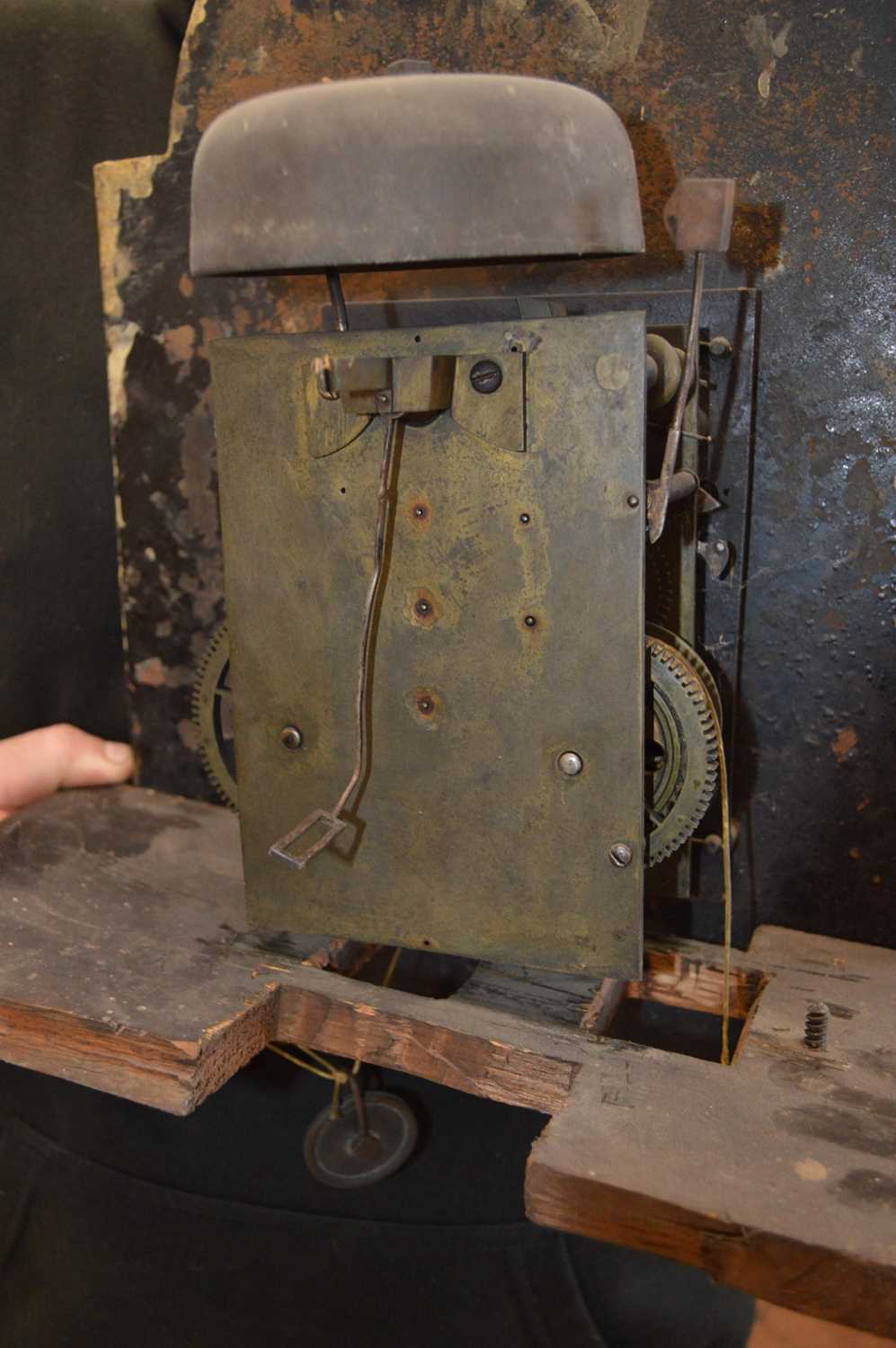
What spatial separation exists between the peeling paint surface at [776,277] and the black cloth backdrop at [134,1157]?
260 millimetres

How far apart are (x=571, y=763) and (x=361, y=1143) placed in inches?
29.1

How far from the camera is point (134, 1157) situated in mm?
1694

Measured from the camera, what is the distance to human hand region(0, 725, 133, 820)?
1659 mm

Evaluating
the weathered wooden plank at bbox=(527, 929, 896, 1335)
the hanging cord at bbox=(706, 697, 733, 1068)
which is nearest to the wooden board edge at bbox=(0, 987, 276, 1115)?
the weathered wooden plank at bbox=(527, 929, 896, 1335)

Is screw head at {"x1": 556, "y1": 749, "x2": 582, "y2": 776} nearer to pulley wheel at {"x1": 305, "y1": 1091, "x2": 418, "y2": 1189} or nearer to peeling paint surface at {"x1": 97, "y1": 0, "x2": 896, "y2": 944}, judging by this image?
peeling paint surface at {"x1": 97, "y1": 0, "x2": 896, "y2": 944}

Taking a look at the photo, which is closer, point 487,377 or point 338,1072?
point 487,377

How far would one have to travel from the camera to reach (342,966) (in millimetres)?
1301

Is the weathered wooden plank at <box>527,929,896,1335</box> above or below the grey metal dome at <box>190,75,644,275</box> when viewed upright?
below

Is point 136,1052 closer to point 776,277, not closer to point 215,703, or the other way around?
point 215,703

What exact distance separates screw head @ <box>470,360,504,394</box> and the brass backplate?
0.01 meters

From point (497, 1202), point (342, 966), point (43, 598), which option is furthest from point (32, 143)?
point (497, 1202)

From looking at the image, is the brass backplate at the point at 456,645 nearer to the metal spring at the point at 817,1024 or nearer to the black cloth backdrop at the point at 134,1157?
the metal spring at the point at 817,1024

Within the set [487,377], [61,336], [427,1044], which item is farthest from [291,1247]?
[61,336]

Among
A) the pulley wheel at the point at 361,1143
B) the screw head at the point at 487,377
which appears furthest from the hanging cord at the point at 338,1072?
the screw head at the point at 487,377
